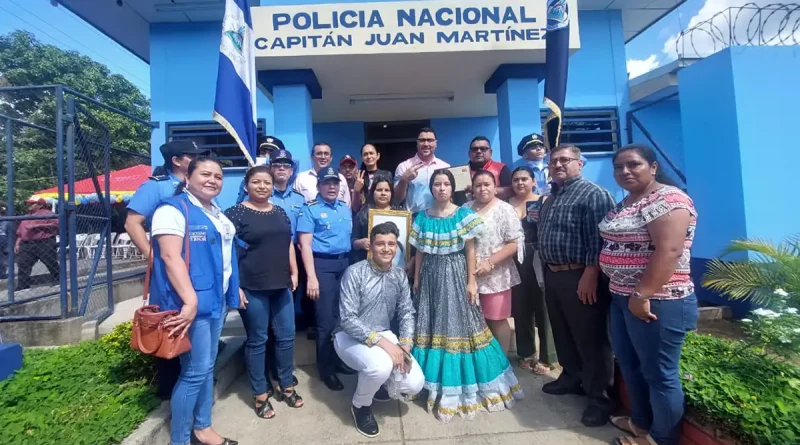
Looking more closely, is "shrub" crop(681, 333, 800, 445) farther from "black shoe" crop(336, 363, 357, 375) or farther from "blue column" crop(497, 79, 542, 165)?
"blue column" crop(497, 79, 542, 165)

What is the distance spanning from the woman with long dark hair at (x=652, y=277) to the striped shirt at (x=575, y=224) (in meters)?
0.29

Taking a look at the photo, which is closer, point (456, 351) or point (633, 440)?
point (633, 440)

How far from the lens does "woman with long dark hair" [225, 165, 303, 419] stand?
295 centimetres

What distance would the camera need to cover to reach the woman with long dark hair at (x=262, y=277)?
9.68ft

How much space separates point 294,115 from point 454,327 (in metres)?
4.44

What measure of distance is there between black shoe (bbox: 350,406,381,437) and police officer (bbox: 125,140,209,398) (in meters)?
1.39

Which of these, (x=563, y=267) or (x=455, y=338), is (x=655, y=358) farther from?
(x=455, y=338)

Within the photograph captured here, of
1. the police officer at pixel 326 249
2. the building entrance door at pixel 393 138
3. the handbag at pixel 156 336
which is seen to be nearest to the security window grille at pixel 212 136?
the building entrance door at pixel 393 138

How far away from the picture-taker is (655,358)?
2.32 metres

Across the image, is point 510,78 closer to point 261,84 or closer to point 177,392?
point 261,84

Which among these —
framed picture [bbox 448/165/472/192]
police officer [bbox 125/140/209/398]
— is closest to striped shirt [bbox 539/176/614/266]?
framed picture [bbox 448/165/472/192]

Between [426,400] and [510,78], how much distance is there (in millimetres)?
4951

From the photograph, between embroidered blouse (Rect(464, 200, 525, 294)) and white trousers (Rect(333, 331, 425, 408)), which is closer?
white trousers (Rect(333, 331, 425, 408))

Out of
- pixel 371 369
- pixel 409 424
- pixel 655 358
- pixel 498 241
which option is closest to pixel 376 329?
pixel 371 369
